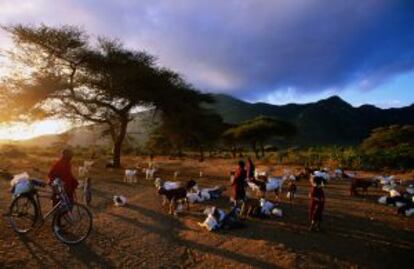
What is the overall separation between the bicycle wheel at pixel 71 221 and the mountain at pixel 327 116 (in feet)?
371

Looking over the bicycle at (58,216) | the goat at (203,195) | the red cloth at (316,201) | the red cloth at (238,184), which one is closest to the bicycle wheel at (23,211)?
the bicycle at (58,216)

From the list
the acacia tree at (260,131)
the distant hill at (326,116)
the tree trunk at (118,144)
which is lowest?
the tree trunk at (118,144)

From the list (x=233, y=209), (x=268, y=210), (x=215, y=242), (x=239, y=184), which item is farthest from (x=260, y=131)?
(x=215, y=242)

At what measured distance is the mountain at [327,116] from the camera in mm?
132625

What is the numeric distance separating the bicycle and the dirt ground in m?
0.22

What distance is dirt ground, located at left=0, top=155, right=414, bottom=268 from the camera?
941 cm

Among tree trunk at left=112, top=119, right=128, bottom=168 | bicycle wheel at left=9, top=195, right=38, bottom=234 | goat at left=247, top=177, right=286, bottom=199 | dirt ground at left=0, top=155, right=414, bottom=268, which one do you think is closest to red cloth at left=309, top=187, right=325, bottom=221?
dirt ground at left=0, top=155, right=414, bottom=268

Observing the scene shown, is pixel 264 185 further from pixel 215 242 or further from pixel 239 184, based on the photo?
pixel 215 242

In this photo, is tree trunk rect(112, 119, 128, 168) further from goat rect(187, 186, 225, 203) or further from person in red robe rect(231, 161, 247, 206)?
person in red robe rect(231, 161, 247, 206)

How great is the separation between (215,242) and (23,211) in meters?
4.41

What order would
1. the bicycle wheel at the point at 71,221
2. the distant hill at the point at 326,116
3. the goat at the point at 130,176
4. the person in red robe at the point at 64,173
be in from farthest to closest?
the distant hill at the point at 326,116 → the goat at the point at 130,176 → the person in red robe at the point at 64,173 → the bicycle wheel at the point at 71,221

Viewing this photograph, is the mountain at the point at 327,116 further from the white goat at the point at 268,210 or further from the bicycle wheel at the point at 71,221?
the bicycle wheel at the point at 71,221

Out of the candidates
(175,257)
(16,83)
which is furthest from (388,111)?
(175,257)

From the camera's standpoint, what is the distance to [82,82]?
30.3 m
